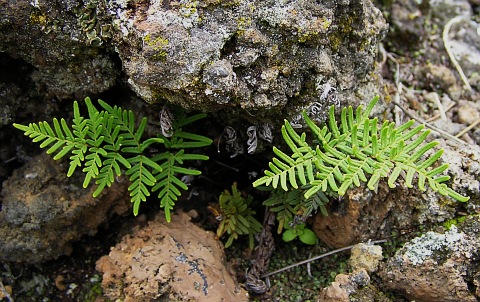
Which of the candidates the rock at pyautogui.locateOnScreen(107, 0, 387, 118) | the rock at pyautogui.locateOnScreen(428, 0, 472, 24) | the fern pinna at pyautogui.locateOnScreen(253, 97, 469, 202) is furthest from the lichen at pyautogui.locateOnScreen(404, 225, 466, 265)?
the rock at pyautogui.locateOnScreen(428, 0, 472, 24)

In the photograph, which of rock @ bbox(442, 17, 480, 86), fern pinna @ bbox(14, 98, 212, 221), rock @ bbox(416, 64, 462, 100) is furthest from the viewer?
rock @ bbox(442, 17, 480, 86)

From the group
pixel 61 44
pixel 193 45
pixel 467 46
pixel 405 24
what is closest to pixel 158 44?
pixel 193 45

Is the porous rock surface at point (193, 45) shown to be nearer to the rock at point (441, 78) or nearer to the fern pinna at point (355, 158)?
the fern pinna at point (355, 158)

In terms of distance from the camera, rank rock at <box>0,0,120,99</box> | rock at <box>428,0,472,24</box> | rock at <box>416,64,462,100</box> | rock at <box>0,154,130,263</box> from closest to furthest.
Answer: rock at <box>0,0,120,99</box> → rock at <box>0,154,130,263</box> → rock at <box>416,64,462,100</box> → rock at <box>428,0,472,24</box>

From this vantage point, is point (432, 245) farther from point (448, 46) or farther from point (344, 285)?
point (448, 46)

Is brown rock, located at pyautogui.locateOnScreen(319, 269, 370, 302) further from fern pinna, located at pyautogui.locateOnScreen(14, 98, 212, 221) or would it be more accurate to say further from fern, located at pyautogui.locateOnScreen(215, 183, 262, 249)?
fern pinna, located at pyautogui.locateOnScreen(14, 98, 212, 221)

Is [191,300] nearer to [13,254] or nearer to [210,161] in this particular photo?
[210,161]

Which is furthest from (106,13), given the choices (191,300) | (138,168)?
(191,300)
